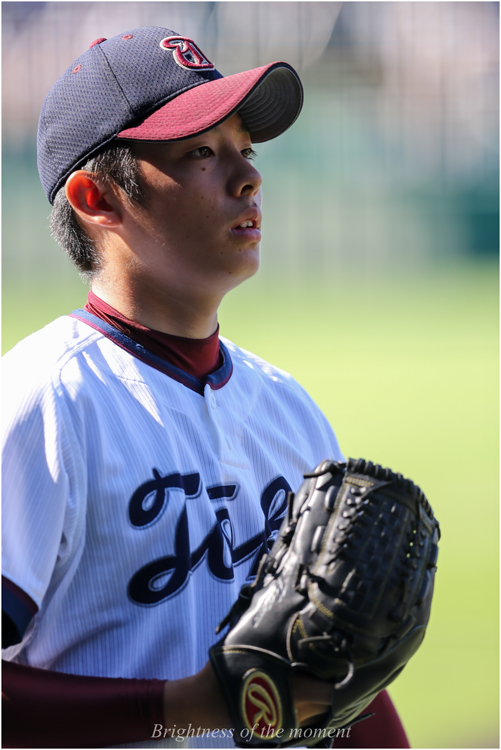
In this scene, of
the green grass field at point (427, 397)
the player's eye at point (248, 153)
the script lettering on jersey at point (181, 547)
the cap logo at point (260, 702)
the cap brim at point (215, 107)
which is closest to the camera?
the cap logo at point (260, 702)

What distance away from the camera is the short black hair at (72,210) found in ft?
4.31

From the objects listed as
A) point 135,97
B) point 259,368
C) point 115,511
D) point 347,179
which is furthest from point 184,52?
point 347,179

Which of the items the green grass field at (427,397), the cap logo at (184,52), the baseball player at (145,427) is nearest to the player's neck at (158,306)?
the baseball player at (145,427)

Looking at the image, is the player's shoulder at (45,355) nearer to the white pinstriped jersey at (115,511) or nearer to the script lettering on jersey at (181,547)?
the white pinstriped jersey at (115,511)

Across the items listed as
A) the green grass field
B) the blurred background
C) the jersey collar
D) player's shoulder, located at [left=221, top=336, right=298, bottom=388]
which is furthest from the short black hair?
the blurred background

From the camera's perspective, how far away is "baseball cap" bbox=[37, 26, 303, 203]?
1.29 metres

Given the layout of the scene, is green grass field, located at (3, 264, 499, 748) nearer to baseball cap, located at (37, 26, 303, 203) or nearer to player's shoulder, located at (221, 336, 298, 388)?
player's shoulder, located at (221, 336, 298, 388)

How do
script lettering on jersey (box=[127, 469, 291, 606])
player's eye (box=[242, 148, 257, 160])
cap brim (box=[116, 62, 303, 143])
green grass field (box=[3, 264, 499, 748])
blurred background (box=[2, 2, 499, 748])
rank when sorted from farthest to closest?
blurred background (box=[2, 2, 499, 748]) → green grass field (box=[3, 264, 499, 748]) → player's eye (box=[242, 148, 257, 160]) → cap brim (box=[116, 62, 303, 143]) → script lettering on jersey (box=[127, 469, 291, 606])

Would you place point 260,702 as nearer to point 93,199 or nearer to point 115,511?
point 115,511

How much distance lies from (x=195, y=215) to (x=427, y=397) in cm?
674

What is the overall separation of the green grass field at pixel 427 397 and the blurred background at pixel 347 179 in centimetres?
6

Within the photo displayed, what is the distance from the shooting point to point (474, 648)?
3.25m

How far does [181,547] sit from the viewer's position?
3.75 feet

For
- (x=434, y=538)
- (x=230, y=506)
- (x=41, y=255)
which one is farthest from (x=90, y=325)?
(x=41, y=255)
